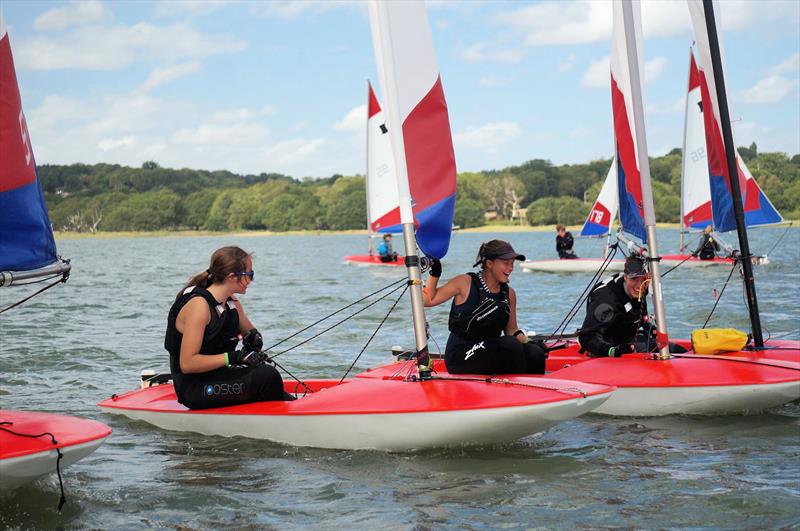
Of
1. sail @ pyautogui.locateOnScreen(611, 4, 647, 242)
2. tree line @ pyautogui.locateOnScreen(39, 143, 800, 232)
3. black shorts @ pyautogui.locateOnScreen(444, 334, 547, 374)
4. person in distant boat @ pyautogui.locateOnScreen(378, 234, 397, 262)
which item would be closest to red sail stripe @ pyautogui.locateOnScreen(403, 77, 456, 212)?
black shorts @ pyautogui.locateOnScreen(444, 334, 547, 374)

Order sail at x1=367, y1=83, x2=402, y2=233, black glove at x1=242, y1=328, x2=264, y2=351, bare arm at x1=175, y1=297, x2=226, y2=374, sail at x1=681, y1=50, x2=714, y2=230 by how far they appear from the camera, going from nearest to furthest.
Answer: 1. bare arm at x1=175, y1=297, x2=226, y2=374
2. black glove at x1=242, y1=328, x2=264, y2=351
3. sail at x1=681, y1=50, x2=714, y2=230
4. sail at x1=367, y1=83, x2=402, y2=233

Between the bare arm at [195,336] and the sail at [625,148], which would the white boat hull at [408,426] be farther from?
the sail at [625,148]

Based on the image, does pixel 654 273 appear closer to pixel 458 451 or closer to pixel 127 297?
pixel 458 451

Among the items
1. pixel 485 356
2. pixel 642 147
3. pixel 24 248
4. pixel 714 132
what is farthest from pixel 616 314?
pixel 24 248

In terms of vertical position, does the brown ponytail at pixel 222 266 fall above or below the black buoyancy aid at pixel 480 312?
above

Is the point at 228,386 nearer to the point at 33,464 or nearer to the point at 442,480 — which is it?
the point at 442,480

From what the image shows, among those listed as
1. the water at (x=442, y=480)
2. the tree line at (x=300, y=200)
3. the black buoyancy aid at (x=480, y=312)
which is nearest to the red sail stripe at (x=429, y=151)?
the black buoyancy aid at (x=480, y=312)

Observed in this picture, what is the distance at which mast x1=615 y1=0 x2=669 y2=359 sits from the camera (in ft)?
23.2

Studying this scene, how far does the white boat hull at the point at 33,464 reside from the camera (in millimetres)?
4477

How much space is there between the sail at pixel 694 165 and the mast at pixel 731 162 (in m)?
17.0

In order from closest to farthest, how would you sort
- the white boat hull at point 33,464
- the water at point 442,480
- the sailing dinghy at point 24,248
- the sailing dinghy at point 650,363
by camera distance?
1. the white boat hull at point 33,464
2. the sailing dinghy at point 24,248
3. the water at point 442,480
4. the sailing dinghy at point 650,363

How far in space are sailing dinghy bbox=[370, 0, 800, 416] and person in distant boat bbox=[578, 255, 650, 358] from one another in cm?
16

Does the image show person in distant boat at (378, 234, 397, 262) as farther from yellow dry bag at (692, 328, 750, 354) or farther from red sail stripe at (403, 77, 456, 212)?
red sail stripe at (403, 77, 456, 212)

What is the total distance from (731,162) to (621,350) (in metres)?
1.85
